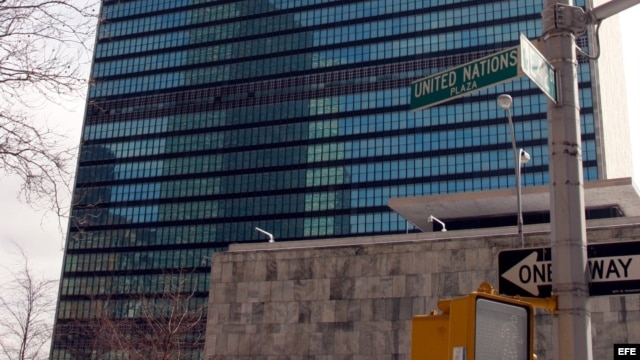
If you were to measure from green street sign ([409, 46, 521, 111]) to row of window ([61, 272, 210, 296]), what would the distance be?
109984mm

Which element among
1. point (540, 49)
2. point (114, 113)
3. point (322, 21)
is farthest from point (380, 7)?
point (540, 49)

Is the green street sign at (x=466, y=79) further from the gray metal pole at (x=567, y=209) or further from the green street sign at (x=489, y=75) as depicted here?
the gray metal pole at (x=567, y=209)

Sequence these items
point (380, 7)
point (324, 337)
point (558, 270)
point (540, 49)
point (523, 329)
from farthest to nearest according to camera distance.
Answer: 1. point (380, 7)
2. point (324, 337)
3. point (540, 49)
4. point (558, 270)
5. point (523, 329)

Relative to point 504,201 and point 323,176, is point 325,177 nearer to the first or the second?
point 323,176

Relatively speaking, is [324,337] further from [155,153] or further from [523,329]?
[155,153]

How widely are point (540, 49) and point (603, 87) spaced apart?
103037mm

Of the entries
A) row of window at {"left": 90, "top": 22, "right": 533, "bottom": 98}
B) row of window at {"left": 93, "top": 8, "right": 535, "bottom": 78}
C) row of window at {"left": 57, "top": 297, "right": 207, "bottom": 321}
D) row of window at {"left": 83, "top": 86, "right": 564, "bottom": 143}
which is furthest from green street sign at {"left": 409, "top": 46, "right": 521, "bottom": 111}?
row of window at {"left": 57, "top": 297, "right": 207, "bottom": 321}

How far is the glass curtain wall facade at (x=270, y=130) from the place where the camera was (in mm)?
109438

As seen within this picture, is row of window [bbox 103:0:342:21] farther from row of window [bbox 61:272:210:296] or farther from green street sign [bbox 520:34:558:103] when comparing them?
green street sign [bbox 520:34:558:103]

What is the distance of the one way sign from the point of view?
6.43 m

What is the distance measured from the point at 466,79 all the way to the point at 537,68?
67 centimetres

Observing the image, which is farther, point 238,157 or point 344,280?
point 238,157

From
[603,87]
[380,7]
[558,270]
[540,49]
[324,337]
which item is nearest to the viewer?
[558,270]

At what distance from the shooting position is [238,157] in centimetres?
12581
